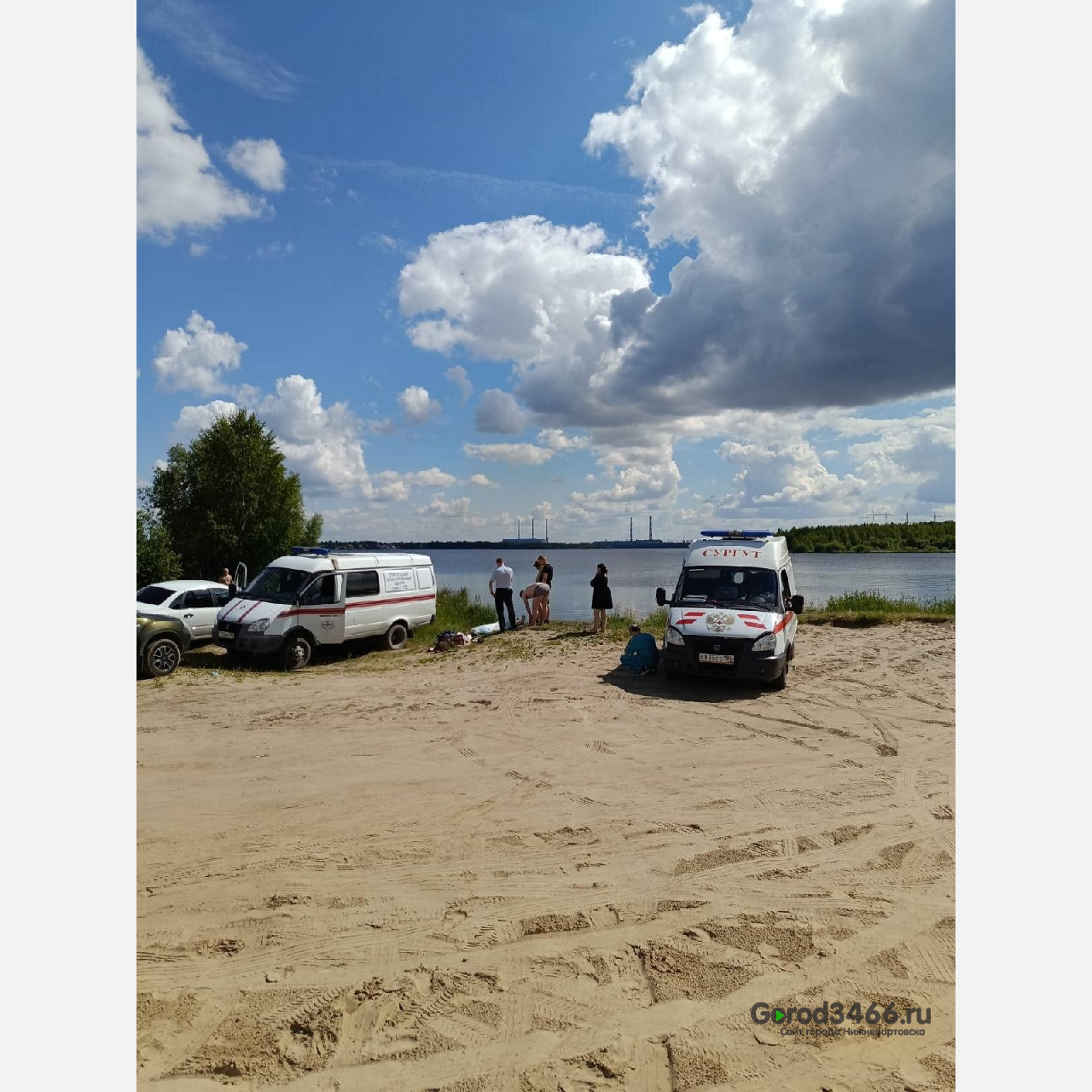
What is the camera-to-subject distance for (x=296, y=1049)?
3.39m

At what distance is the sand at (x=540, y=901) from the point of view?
338 cm

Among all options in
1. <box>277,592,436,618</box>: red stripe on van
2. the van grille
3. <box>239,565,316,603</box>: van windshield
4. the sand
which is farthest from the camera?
<box>239,565,316,603</box>: van windshield

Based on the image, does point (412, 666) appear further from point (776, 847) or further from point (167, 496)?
point (167, 496)

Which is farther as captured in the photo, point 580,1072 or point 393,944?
point 393,944

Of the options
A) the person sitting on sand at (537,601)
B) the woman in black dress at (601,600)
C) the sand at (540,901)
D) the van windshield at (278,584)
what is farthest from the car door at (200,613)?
the woman in black dress at (601,600)

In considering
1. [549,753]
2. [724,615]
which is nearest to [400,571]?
[724,615]

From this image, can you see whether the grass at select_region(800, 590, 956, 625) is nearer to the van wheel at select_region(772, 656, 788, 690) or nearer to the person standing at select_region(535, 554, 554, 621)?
the person standing at select_region(535, 554, 554, 621)

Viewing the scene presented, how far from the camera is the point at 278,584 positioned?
625 inches

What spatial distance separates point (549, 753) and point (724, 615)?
15.7 ft

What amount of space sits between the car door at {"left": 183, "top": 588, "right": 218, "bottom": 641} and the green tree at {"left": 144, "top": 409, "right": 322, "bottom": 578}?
15.1 meters

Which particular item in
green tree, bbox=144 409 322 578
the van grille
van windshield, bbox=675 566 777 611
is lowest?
the van grille

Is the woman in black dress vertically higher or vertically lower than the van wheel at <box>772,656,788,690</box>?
higher

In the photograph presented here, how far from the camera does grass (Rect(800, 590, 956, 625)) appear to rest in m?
19.2

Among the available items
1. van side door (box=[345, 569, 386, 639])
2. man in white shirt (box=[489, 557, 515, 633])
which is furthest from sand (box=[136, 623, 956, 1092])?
man in white shirt (box=[489, 557, 515, 633])
